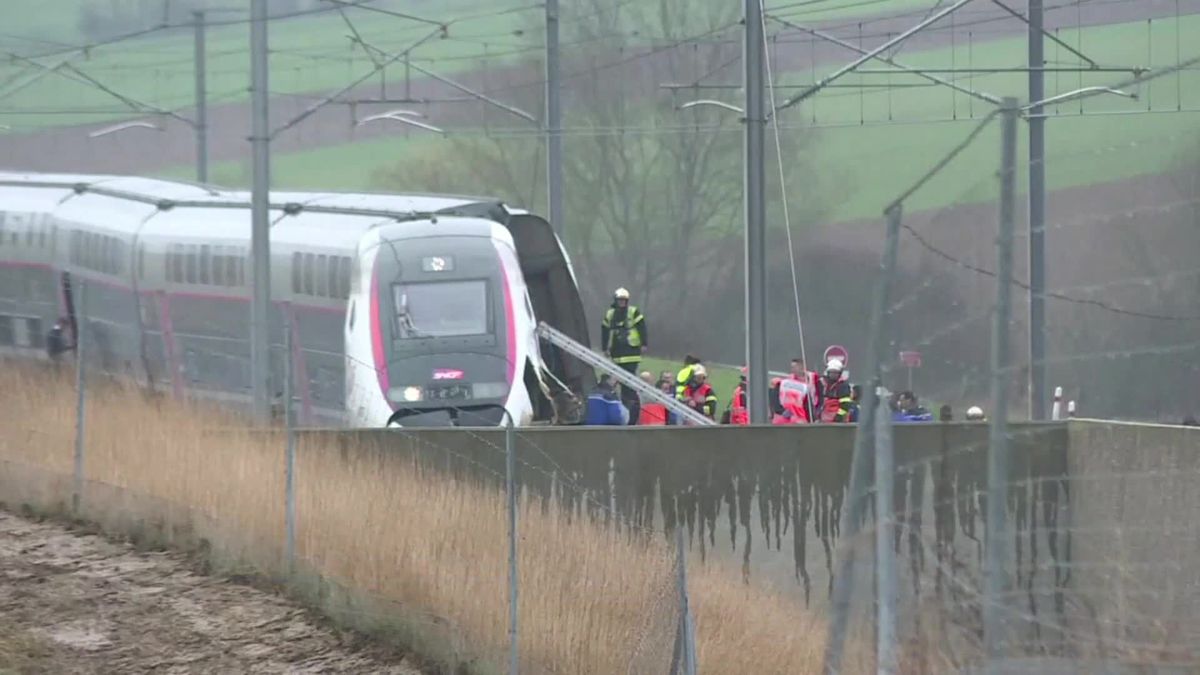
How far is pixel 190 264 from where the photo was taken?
30.9 meters

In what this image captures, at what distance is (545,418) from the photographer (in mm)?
25922

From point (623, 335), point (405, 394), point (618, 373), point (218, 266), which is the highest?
point (218, 266)

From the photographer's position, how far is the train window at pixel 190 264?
101 feet

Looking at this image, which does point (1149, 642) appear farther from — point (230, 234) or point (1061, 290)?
point (230, 234)

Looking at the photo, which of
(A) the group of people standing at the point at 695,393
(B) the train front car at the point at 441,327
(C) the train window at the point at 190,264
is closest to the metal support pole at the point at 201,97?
(C) the train window at the point at 190,264

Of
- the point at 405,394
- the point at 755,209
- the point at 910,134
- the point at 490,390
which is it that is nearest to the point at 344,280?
the point at 405,394

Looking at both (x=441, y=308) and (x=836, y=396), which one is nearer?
(x=836, y=396)

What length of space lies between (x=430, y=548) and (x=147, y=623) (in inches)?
64.8

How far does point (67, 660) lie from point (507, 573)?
2359 mm

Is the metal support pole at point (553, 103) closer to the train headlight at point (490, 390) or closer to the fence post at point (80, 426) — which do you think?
the train headlight at point (490, 390)

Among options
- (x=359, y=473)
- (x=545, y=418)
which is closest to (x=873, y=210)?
(x=545, y=418)

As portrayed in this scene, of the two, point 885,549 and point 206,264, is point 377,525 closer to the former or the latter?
point 885,549

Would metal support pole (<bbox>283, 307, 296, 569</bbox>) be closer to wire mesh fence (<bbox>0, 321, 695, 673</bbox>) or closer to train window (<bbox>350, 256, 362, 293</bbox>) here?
wire mesh fence (<bbox>0, 321, 695, 673</bbox>)

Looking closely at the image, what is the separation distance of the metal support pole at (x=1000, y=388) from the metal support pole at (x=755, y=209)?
15420 mm
